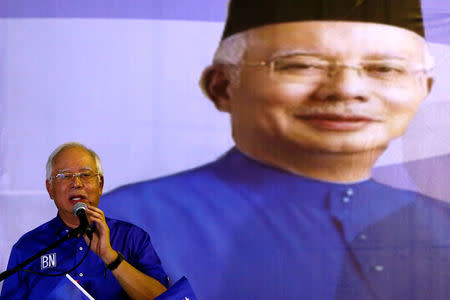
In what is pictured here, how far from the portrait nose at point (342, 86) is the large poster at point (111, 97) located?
312mm

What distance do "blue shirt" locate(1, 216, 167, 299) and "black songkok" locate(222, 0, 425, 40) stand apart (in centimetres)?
103

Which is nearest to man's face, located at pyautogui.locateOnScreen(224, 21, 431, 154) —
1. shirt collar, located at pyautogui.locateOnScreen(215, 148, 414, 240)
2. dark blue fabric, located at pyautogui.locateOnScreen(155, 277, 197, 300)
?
shirt collar, located at pyautogui.locateOnScreen(215, 148, 414, 240)

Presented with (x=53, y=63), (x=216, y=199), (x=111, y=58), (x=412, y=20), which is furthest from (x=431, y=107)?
(x=53, y=63)

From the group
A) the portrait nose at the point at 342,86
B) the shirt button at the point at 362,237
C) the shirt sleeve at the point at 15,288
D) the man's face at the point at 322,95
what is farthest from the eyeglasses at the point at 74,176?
the shirt button at the point at 362,237

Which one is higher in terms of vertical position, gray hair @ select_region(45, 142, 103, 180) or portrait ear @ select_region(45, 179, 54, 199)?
gray hair @ select_region(45, 142, 103, 180)

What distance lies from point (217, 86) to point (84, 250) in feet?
3.09

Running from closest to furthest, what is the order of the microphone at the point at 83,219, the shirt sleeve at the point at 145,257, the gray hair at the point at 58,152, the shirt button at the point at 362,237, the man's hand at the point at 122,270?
the microphone at the point at 83,219 → the man's hand at the point at 122,270 → the shirt sleeve at the point at 145,257 → the gray hair at the point at 58,152 → the shirt button at the point at 362,237

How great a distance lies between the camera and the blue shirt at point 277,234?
249cm

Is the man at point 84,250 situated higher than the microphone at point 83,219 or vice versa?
the microphone at point 83,219

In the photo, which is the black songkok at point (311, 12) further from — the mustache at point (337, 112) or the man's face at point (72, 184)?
the man's face at point (72, 184)

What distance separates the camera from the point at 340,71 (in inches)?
100

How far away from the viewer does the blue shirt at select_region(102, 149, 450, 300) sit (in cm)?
249

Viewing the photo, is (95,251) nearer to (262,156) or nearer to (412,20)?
(262,156)

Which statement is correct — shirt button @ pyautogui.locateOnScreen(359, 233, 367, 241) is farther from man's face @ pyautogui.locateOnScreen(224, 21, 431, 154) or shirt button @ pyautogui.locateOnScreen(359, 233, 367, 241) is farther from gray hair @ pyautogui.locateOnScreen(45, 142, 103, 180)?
gray hair @ pyautogui.locateOnScreen(45, 142, 103, 180)
